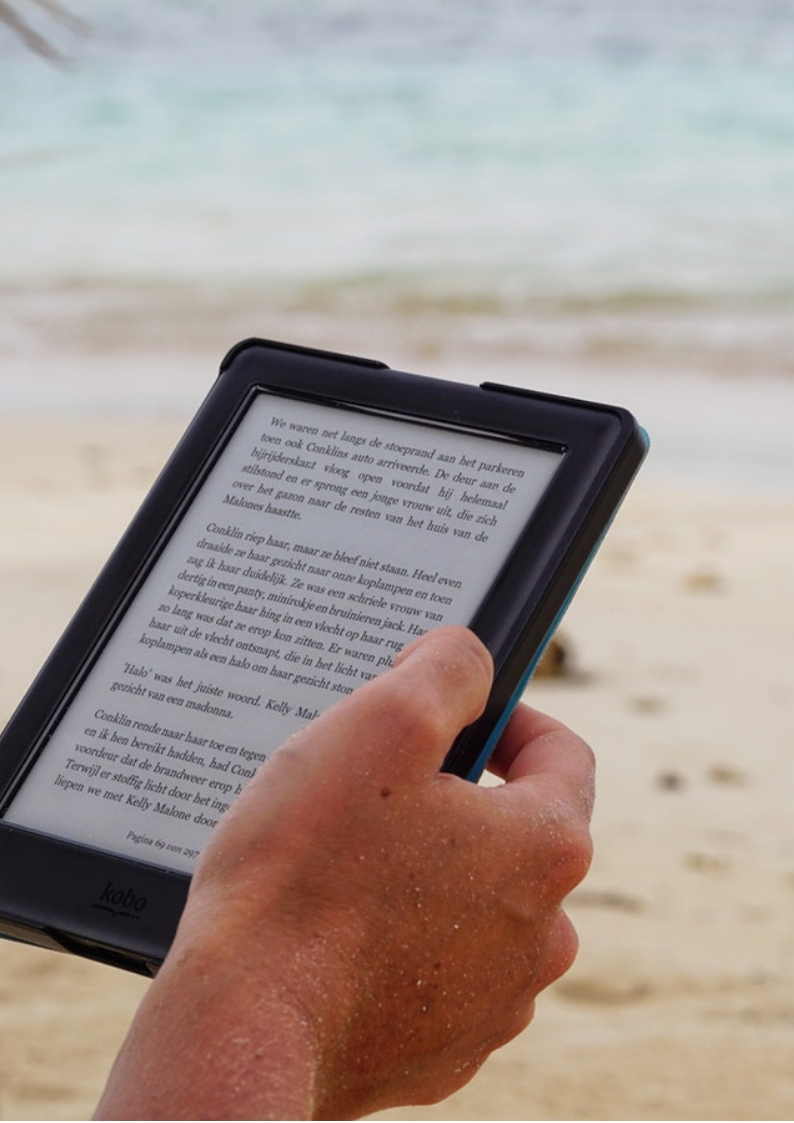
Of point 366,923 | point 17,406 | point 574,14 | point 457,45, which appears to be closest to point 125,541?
point 366,923

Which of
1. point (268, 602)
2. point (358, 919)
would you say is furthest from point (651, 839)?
point (358, 919)

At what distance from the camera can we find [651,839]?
8.08 feet

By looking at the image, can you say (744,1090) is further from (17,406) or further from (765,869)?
(17,406)

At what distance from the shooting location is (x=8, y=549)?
3.97 m

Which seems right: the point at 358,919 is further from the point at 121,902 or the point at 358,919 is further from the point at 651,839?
the point at 651,839

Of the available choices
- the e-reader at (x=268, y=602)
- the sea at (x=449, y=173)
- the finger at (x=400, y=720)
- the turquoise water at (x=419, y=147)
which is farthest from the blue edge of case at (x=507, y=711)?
the turquoise water at (x=419, y=147)

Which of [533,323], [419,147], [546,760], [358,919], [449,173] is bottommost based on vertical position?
[358,919]

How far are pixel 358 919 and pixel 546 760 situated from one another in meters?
0.18

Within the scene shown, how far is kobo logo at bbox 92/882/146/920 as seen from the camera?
0.85 metres

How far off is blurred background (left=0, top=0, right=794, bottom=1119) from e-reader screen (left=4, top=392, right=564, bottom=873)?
100 cm

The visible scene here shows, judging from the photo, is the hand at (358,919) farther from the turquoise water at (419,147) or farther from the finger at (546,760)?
the turquoise water at (419,147)

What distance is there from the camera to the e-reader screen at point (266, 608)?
2.90ft

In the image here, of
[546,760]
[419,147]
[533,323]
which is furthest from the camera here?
[419,147]

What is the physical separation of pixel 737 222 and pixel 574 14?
20.5 feet
